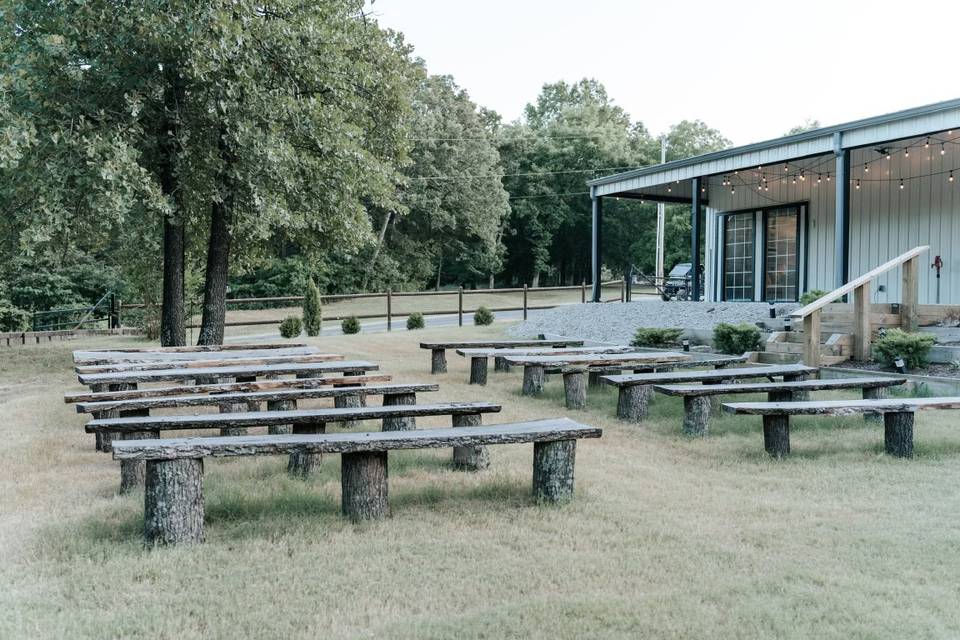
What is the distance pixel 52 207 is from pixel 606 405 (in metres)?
7.35

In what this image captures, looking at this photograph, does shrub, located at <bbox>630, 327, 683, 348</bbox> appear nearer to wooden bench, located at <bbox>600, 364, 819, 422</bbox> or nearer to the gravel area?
the gravel area

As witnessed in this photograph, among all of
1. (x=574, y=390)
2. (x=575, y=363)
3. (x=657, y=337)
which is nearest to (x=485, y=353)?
(x=575, y=363)

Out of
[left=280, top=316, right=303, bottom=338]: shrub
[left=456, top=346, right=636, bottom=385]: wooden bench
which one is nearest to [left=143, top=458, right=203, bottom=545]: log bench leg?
[left=456, top=346, right=636, bottom=385]: wooden bench

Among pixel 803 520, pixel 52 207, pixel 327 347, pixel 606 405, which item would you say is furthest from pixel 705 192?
pixel 803 520

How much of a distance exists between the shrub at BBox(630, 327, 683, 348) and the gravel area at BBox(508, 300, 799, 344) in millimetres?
902

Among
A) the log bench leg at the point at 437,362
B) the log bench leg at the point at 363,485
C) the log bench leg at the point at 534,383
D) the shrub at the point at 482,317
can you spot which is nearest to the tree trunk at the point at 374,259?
the shrub at the point at 482,317

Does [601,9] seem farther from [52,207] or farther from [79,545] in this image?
[79,545]

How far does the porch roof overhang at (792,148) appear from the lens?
10438 mm

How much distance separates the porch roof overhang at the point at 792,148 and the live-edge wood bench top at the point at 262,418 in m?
8.71

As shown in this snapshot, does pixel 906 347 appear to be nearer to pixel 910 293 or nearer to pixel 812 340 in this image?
pixel 812 340

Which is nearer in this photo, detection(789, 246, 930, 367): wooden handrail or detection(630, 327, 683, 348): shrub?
detection(789, 246, 930, 367): wooden handrail

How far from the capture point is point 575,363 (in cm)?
810

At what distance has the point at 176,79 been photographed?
36.7 feet

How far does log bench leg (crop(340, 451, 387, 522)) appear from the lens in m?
4.05
